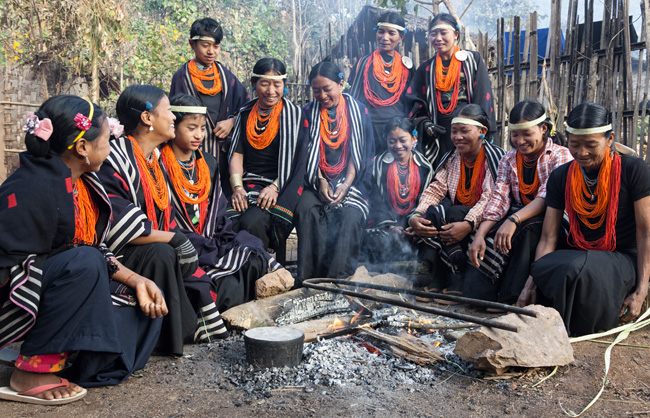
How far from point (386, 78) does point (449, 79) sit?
653 millimetres

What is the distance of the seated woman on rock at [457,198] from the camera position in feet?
14.9

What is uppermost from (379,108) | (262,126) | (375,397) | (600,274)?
(379,108)

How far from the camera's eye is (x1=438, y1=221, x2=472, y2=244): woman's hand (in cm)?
447

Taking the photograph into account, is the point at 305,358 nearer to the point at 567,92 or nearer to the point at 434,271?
the point at 434,271

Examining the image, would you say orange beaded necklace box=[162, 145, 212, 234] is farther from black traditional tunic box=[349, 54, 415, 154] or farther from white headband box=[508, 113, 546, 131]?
white headband box=[508, 113, 546, 131]

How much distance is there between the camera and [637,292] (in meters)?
3.66

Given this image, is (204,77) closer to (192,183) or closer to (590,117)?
(192,183)

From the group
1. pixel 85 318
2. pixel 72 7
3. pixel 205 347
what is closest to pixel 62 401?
pixel 85 318

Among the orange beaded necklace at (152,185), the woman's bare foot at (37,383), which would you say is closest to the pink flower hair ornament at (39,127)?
the orange beaded necklace at (152,185)

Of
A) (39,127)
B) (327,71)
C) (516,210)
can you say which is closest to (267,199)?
(327,71)

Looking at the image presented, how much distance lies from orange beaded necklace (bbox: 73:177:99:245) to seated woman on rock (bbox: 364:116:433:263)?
2.79 meters

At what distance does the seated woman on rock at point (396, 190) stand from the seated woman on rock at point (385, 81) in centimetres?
29

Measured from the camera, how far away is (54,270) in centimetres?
263

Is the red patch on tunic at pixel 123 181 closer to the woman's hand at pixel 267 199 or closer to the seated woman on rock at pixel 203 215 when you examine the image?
the seated woman on rock at pixel 203 215
